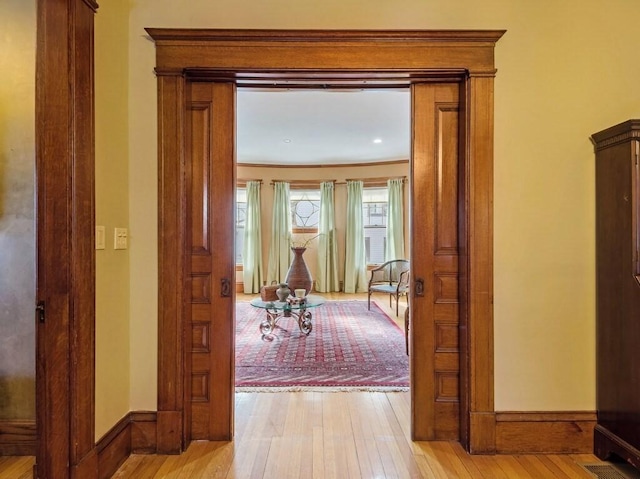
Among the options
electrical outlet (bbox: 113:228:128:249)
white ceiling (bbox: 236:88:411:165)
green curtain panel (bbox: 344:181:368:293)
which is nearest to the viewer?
electrical outlet (bbox: 113:228:128:249)

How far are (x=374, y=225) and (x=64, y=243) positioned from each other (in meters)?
6.44

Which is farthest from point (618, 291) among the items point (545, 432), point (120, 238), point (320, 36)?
point (120, 238)

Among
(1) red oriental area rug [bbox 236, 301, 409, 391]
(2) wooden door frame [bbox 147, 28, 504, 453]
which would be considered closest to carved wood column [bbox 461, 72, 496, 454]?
(2) wooden door frame [bbox 147, 28, 504, 453]

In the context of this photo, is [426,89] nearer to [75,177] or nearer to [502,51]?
[502,51]

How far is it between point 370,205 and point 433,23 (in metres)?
5.55

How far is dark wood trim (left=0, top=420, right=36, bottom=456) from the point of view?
1.98 metres

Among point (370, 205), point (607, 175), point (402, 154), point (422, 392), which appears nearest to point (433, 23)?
point (607, 175)

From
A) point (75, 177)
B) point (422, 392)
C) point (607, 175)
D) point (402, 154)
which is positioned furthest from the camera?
point (402, 154)

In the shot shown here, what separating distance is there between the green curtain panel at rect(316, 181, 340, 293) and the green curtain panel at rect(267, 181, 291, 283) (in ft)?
2.27

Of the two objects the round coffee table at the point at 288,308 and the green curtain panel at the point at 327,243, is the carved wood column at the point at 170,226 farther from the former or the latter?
the green curtain panel at the point at 327,243

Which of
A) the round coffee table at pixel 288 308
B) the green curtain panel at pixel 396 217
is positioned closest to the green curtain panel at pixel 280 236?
the green curtain panel at pixel 396 217

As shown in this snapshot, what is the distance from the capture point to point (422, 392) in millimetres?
2066

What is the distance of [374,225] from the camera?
755cm

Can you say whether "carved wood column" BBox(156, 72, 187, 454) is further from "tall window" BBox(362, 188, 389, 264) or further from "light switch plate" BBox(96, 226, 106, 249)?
"tall window" BBox(362, 188, 389, 264)
